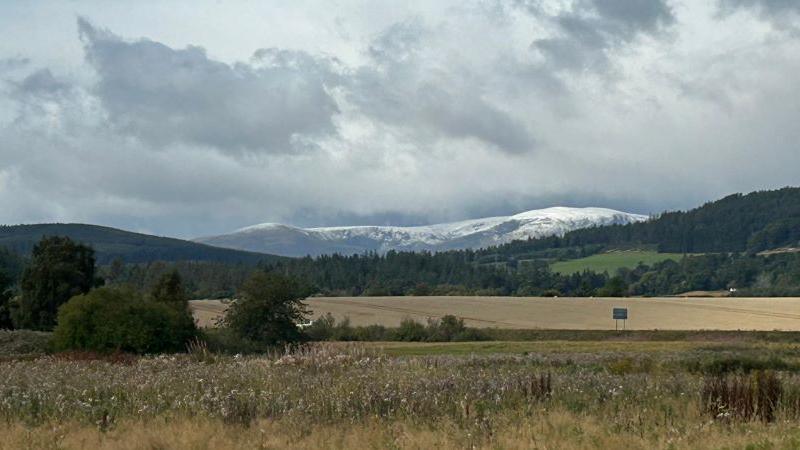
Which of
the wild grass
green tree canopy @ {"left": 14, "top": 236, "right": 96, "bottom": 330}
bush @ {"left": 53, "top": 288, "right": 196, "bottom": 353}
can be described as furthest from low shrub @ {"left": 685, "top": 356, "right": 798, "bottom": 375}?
green tree canopy @ {"left": 14, "top": 236, "right": 96, "bottom": 330}

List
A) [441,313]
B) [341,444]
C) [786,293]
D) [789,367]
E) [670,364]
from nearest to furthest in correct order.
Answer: [341,444] < [670,364] < [789,367] < [441,313] < [786,293]

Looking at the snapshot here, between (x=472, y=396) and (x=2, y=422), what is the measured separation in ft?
29.8

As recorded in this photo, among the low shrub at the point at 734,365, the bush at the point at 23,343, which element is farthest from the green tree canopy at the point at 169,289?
the low shrub at the point at 734,365

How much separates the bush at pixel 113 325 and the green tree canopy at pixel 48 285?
2497cm

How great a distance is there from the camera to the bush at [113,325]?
52031 mm

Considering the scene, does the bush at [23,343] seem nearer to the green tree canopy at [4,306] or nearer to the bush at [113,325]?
the bush at [113,325]

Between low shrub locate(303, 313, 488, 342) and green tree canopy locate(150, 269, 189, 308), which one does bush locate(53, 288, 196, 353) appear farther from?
low shrub locate(303, 313, 488, 342)

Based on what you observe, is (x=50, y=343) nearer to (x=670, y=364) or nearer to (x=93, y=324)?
(x=93, y=324)

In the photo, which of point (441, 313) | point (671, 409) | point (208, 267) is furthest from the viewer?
point (208, 267)

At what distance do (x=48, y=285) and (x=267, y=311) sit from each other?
79.4 ft

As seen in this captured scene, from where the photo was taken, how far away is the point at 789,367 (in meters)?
38.9

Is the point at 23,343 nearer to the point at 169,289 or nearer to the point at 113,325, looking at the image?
the point at 113,325

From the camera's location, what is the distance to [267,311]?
210ft

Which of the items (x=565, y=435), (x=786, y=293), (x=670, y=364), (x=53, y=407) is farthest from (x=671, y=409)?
(x=786, y=293)
